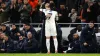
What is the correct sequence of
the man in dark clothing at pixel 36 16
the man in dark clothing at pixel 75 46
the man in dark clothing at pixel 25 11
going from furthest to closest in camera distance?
the man in dark clothing at pixel 36 16, the man in dark clothing at pixel 25 11, the man in dark clothing at pixel 75 46

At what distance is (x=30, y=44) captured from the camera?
22422 millimetres

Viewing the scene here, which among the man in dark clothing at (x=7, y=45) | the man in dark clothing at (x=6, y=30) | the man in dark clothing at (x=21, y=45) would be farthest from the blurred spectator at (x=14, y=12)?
the man in dark clothing at (x=21, y=45)

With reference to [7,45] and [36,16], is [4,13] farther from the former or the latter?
[7,45]

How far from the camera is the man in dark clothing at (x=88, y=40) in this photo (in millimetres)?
22062

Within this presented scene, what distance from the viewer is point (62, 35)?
24.0 m

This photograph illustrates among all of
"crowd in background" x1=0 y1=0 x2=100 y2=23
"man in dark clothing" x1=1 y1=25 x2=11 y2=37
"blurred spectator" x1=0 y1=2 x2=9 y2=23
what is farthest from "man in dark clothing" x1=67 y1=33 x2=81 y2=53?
"blurred spectator" x1=0 y1=2 x2=9 y2=23

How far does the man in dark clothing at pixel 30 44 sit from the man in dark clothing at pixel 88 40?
219cm

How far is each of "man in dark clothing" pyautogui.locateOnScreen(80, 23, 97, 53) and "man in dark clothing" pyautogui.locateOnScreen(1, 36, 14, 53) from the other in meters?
3.34

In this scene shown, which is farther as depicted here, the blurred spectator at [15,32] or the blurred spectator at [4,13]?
the blurred spectator at [4,13]

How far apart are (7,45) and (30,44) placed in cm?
116

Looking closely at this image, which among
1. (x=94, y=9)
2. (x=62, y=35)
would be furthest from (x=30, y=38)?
(x=94, y=9)

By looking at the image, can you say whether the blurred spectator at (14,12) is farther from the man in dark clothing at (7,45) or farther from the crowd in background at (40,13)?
the man in dark clothing at (7,45)

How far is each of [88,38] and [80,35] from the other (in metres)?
0.41

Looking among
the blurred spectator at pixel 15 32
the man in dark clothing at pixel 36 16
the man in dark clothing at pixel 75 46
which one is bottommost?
the man in dark clothing at pixel 75 46
